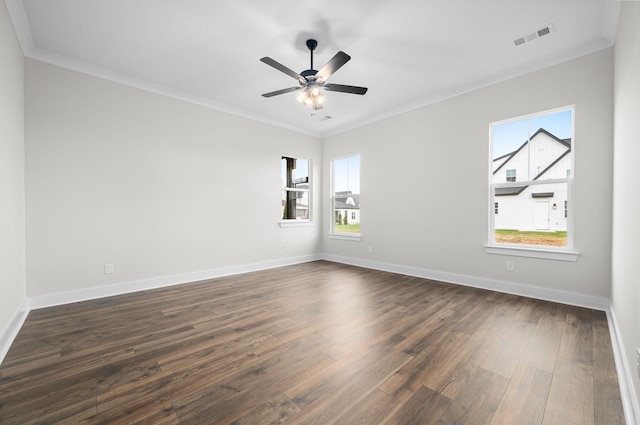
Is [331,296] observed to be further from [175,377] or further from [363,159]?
[363,159]

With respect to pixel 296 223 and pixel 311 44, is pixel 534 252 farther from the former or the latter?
pixel 296 223

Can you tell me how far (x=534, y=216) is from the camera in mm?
3451

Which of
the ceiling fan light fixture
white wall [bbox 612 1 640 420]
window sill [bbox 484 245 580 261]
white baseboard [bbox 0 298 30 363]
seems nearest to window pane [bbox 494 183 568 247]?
window sill [bbox 484 245 580 261]

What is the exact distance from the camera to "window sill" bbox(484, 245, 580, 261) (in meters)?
3.11

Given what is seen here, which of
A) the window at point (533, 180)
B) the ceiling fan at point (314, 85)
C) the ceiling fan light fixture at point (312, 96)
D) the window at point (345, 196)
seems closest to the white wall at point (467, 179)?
the window at point (533, 180)

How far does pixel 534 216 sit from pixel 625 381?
7.44 feet

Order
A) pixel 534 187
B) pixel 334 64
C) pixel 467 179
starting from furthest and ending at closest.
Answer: pixel 467 179 → pixel 534 187 → pixel 334 64

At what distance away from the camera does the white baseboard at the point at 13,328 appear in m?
2.09

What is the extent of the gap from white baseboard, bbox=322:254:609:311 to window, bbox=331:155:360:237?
94 centimetres

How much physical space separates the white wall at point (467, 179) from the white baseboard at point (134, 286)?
2074 millimetres

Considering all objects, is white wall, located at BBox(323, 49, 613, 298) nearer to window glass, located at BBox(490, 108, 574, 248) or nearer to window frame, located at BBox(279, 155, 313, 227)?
window glass, located at BBox(490, 108, 574, 248)

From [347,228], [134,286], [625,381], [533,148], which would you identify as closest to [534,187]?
[533,148]

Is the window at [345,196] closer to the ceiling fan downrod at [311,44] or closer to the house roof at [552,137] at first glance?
the house roof at [552,137]

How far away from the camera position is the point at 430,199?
4.38m
